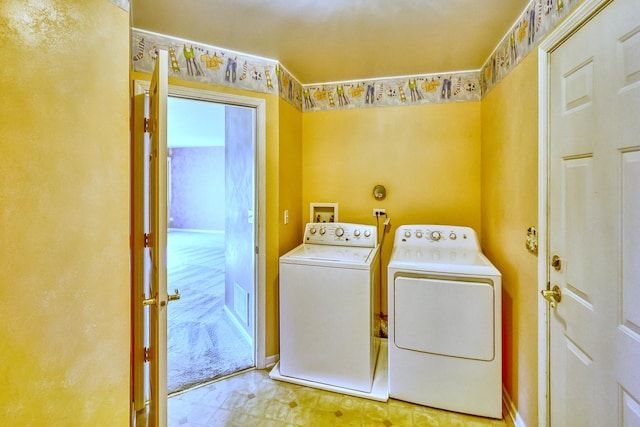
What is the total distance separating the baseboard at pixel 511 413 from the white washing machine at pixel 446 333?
0.07 m

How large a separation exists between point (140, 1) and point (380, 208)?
2164 mm

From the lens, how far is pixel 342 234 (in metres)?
2.42

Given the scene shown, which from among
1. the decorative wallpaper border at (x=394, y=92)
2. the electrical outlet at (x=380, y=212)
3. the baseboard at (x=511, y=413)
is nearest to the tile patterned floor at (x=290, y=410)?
the baseboard at (x=511, y=413)

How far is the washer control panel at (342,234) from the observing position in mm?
2377

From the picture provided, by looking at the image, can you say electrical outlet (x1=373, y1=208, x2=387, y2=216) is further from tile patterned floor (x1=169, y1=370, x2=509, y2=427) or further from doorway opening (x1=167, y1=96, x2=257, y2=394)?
tile patterned floor (x1=169, y1=370, x2=509, y2=427)

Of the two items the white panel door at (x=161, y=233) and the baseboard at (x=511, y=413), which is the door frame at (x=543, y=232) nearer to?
the baseboard at (x=511, y=413)

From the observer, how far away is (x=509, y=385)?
1.84m

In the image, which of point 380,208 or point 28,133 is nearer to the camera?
point 28,133

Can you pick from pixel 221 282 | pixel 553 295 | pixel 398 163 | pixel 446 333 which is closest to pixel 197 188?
pixel 221 282

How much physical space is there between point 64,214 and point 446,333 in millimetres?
2024

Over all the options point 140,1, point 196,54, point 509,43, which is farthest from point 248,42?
point 509,43

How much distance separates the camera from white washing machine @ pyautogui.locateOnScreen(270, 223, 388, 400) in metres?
1.96

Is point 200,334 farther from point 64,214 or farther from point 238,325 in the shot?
point 64,214

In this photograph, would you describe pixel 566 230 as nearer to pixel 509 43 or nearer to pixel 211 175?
pixel 509 43
